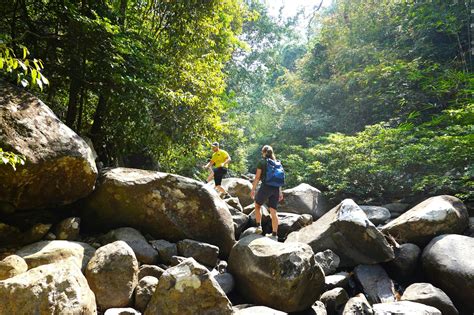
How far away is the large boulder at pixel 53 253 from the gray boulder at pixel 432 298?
5.74 metres

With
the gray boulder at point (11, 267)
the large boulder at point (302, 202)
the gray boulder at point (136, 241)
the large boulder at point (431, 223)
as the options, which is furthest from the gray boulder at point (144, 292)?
the large boulder at point (302, 202)

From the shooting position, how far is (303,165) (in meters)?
14.3

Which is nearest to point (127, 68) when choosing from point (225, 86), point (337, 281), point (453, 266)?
point (225, 86)

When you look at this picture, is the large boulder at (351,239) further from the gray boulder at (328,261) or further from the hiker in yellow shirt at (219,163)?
the hiker in yellow shirt at (219,163)

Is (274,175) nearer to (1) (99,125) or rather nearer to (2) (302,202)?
(2) (302,202)

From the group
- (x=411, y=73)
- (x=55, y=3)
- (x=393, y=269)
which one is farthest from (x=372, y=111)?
(x=55, y=3)

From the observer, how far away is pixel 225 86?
42.5ft

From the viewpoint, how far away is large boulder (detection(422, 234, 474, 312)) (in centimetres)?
601

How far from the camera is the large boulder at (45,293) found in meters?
3.38

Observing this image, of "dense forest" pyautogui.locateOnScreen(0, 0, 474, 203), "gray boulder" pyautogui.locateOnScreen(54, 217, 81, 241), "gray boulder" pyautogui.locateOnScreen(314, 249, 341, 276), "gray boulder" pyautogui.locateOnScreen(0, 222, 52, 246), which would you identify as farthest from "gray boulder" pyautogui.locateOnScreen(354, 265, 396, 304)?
"gray boulder" pyautogui.locateOnScreen(0, 222, 52, 246)

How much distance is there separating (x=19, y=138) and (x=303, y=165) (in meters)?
11.3

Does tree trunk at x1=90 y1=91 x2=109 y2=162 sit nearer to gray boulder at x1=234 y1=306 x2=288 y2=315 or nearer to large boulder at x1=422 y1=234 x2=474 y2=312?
gray boulder at x1=234 y1=306 x2=288 y2=315

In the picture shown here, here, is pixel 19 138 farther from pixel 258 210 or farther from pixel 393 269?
pixel 393 269

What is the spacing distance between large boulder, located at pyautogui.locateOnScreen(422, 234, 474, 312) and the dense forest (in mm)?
2422
